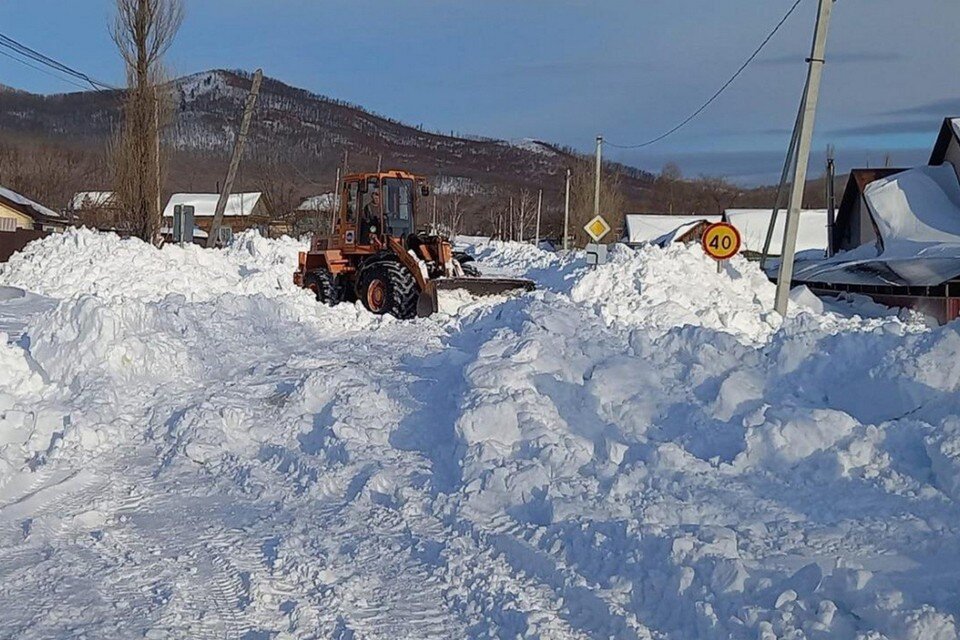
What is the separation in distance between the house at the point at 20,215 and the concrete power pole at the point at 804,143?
47.4 meters

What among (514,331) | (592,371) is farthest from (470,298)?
(592,371)

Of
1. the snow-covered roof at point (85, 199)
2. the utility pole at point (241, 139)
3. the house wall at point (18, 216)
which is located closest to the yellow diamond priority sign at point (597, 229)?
the utility pole at point (241, 139)

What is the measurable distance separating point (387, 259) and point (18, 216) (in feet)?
143

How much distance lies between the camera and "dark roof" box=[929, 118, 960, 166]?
2736 centimetres

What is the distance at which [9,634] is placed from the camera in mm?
4641

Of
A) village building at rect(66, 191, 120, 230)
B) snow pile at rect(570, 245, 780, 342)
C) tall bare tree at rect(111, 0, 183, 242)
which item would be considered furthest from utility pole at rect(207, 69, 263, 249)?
village building at rect(66, 191, 120, 230)

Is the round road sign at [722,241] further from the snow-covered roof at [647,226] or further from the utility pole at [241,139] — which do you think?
the snow-covered roof at [647,226]

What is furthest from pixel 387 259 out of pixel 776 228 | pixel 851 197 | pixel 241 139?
pixel 776 228

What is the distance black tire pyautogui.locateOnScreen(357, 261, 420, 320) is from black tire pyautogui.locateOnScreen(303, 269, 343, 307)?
4.03 ft

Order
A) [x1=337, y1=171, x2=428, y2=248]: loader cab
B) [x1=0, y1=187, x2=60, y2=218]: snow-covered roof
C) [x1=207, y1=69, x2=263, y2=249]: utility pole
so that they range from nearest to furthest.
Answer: [x1=337, y1=171, x2=428, y2=248]: loader cab < [x1=207, y1=69, x2=263, y2=249]: utility pole < [x1=0, y1=187, x2=60, y2=218]: snow-covered roof

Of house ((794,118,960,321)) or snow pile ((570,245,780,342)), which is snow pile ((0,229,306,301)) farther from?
A: house ((794,118,960,321))

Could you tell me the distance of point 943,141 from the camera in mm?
28438

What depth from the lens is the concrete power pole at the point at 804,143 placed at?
12.8 meters

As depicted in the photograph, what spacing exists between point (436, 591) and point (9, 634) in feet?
7.23
